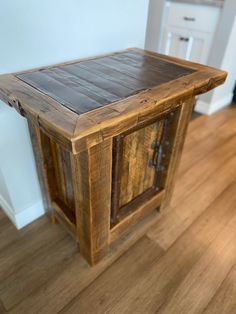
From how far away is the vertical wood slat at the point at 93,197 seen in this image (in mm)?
813

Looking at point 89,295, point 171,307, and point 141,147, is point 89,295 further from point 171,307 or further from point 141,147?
point 141,147

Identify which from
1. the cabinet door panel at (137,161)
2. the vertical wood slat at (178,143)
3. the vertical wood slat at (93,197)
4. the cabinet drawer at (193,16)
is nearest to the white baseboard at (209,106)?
the cabinet drawer at (193,16)

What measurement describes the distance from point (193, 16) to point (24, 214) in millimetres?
2201

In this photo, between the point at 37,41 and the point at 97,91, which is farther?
the point at 37,41

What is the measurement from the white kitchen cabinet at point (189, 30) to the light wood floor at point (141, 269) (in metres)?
1.51

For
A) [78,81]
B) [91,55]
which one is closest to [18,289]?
Answer: [78,81]

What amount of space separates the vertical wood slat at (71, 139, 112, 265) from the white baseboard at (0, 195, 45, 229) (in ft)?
1.17

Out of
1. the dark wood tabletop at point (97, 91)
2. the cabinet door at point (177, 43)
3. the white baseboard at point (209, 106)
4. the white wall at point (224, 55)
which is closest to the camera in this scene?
the dark wood tabletop at point (97, 91)

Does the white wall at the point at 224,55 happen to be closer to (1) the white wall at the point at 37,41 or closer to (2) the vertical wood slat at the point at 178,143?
(1) the white wall at the point at 37,41

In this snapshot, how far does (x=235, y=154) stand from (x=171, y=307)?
4.41 feet

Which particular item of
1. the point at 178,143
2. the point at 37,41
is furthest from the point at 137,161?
the point at 37,41

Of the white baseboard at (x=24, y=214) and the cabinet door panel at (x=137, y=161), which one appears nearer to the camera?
the cabinet door panel at (x=137, y=161)

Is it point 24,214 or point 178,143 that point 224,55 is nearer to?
point 178,143

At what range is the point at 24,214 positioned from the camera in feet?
4.30
